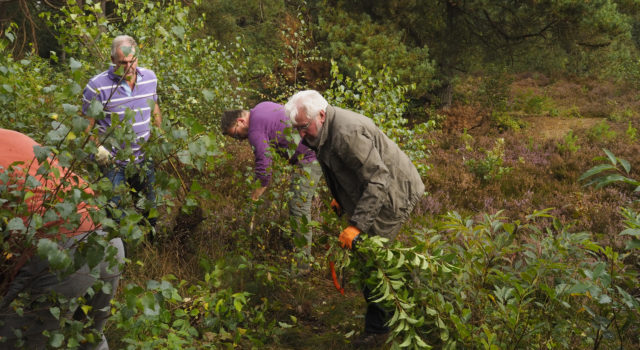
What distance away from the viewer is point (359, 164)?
8.86 ft

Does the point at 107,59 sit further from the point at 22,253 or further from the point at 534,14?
the point at 534,14

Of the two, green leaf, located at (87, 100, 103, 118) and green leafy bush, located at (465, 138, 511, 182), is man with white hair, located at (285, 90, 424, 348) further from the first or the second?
green leafy bush, located at (465, 138, 511, 182)

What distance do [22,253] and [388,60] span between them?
8120 mm

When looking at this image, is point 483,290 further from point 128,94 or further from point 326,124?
point 128,94

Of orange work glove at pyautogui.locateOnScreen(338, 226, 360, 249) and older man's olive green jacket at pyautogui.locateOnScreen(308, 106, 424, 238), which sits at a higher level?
older man's olive green jacket at pyautogui.locateOnScreen(308, 106, 424, 238)

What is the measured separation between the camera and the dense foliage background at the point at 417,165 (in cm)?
195

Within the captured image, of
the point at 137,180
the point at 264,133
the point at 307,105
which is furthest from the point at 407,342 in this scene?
the point at 137,180

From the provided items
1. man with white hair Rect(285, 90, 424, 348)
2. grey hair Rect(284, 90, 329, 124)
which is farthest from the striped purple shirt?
man with white hair Rect(285, 90, 424, 348)

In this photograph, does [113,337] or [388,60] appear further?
[388,60]

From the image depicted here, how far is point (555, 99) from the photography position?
13.1m

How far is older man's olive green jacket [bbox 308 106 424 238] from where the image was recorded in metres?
2.66

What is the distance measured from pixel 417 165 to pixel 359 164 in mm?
1905

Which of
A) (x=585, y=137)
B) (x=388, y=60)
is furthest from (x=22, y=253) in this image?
(x=585, y=137)

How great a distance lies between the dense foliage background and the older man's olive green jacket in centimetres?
28
